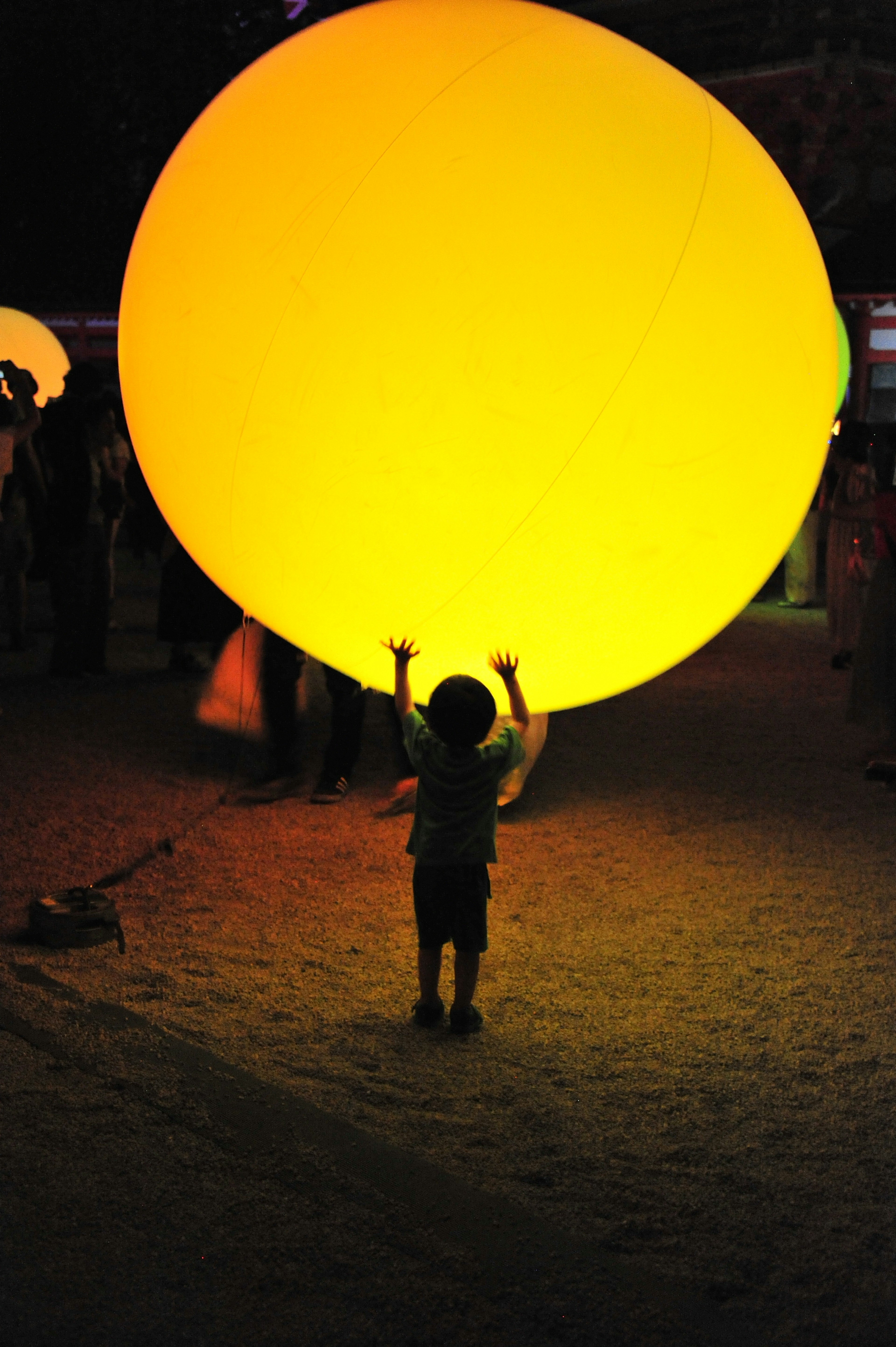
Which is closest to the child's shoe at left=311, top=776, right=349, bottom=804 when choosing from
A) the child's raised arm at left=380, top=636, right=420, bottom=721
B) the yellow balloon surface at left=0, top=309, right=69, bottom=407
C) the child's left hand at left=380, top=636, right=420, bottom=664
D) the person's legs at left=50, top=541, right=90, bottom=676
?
the child's raised arm at left=380, top=636, right=420, bottom=721

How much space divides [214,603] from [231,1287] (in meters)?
5.51

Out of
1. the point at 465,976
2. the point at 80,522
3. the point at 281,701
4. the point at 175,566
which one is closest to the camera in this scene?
the point at 465,976

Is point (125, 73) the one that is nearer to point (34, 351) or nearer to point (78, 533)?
point (34, 351)

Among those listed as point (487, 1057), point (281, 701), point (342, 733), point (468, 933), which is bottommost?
point (487, 1057)

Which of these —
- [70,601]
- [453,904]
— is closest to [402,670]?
[453,904]

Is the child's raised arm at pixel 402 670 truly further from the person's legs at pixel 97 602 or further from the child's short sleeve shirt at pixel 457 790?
the person's legs at pixel 97 602

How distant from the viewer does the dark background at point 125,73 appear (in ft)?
63.1

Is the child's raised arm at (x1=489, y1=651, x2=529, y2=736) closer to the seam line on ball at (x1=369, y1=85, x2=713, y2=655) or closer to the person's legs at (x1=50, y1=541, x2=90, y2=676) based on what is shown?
the seam line on ball at (x1=369, y1=85, x2=713, y2=655)

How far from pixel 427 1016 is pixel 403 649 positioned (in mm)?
1081

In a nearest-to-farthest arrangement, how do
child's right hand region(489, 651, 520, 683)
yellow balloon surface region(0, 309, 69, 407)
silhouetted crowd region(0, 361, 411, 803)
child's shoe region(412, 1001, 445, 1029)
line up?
child's right hand region(489, 651, 520, 683), child's shoe region(412, 1001, 445, 1029), silhouetted crowd region(0, 361, 411, 803), yellow balloon surface region(0, 309, 69, 407)

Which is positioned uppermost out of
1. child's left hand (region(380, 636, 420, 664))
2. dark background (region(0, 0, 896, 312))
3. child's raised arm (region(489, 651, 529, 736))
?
dark background (region(0, 0, 896, 312))

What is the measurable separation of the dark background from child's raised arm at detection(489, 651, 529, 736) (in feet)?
54.8

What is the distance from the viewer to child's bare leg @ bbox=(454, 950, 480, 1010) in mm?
3439

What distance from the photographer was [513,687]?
3285 mm
